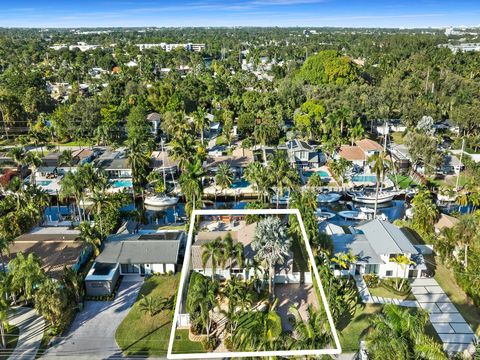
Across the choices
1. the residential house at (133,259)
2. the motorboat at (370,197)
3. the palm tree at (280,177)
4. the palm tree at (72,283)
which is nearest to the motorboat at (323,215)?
the palm tree at (280,177)

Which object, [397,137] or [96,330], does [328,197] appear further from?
[397,137]

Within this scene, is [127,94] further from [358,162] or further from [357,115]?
[358,162]

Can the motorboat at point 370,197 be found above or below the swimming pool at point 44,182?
below

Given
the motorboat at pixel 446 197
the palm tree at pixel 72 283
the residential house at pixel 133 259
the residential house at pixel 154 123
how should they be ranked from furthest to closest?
the residential house at pixel 154 123
the motorboat at pixel 446 197
the residential house at pixel 133 259
the palm tree at pixel 72 283

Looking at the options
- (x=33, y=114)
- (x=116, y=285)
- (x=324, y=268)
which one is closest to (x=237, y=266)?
(x=324, y=268)

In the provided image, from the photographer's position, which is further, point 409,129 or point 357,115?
point 357,115

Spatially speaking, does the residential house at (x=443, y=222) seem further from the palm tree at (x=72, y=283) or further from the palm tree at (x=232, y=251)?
the palm tree at (x=72, y=283)

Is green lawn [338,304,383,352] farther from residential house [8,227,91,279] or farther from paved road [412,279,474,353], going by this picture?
residential house [8,227,91,279]
